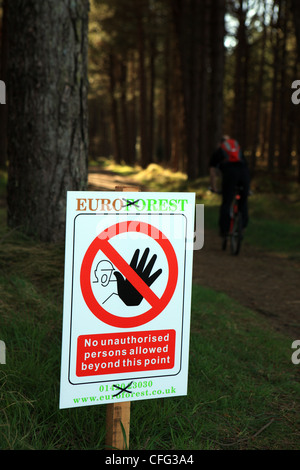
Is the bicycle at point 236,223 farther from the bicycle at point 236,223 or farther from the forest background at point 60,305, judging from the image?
the forest background at point 60,305

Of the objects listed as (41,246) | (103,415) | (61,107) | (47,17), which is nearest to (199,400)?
(103,415)

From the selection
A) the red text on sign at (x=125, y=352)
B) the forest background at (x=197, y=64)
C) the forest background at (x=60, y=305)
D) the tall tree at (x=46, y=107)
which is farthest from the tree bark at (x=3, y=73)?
the red text on sign at (x=125, y=352)

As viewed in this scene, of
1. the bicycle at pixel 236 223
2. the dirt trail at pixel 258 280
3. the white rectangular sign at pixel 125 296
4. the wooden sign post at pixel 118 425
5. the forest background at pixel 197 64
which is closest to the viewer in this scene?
the white rectangular sign at pixel 125 296

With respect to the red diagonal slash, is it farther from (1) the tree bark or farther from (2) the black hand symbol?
(1) the tree bark

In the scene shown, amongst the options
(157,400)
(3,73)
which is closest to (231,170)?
(157,400)

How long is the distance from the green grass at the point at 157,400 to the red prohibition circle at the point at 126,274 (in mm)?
708

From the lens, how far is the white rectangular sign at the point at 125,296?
2447 millimetres

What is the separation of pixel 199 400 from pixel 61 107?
3245 millimetres

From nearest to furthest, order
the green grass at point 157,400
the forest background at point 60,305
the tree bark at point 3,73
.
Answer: the green grass at point 157,400, the forest background at point 60,305, the tree bark at point 3,73

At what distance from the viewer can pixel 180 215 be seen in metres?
2.70

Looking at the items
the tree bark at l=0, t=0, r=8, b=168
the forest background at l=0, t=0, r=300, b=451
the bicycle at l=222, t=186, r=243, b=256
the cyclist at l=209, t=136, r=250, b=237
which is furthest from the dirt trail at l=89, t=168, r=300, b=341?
the tree bark at l=0, t=0, r=8, b=168

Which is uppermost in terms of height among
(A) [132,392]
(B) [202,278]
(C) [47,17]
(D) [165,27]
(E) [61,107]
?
(D) [165,27]

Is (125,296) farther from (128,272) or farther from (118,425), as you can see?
(118,425)

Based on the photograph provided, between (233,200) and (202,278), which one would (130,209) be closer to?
(202,278)
